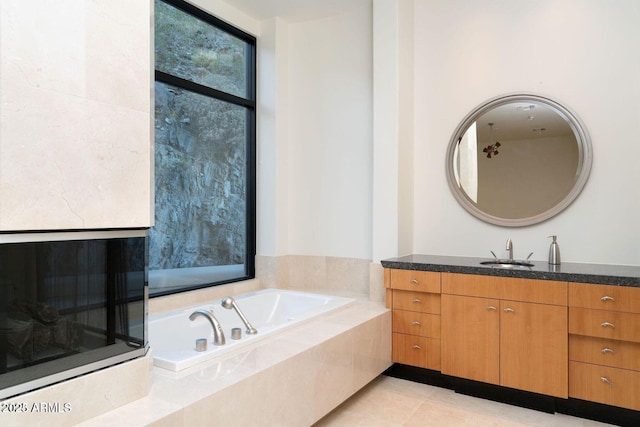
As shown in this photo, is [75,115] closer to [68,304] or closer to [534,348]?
[68,304]

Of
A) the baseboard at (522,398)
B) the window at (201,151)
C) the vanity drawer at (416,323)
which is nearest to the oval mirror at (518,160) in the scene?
the vanity drawer at (416,323)

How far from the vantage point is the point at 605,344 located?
2393mm

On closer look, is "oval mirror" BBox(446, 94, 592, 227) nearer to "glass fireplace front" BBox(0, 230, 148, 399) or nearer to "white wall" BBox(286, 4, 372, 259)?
"white wall" BBox(286, 4, 372, 259)

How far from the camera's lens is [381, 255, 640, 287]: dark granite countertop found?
7.77 ft

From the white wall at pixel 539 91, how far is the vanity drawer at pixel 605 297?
56 cm

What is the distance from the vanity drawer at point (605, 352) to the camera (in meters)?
2.33

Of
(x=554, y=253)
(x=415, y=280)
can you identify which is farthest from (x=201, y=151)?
(x=554, y=253)

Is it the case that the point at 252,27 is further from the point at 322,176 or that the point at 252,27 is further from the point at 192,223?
the point at 192,223

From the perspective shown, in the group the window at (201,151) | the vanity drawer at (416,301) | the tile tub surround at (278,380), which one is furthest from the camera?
the window at (201,151)

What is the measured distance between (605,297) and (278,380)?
6.02 ft

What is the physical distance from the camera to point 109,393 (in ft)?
4.95

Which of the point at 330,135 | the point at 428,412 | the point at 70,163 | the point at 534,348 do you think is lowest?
the point at 428,412

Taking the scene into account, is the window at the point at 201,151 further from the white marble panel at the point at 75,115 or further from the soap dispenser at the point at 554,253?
the soap dispenser at the point at 554,253

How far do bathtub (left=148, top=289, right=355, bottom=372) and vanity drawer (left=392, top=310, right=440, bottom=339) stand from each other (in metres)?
0.37
